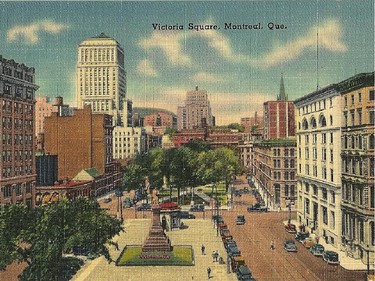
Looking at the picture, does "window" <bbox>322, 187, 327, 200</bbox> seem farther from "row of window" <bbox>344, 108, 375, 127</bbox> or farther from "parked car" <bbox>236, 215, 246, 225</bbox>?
"parked car" <bbox>236, 215, 246, 225</bbox>

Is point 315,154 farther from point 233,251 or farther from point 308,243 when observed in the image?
point 233,251

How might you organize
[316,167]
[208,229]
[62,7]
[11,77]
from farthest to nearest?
[208,229] → [11,77] → [316,167] → [62,7]

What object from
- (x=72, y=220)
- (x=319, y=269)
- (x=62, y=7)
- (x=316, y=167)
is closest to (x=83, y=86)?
(x=62, y=7)

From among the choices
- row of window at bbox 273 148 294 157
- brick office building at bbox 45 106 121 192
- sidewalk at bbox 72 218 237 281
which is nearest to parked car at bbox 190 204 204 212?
brick office building at bbox 45 106 121 192

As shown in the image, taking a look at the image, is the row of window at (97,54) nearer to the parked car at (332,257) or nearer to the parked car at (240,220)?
the parked car at (240,220)

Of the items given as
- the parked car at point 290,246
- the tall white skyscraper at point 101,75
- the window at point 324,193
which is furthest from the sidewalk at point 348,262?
the tall white skyscraper at point 101,75

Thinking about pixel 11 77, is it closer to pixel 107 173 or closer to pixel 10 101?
pixel 10 101
